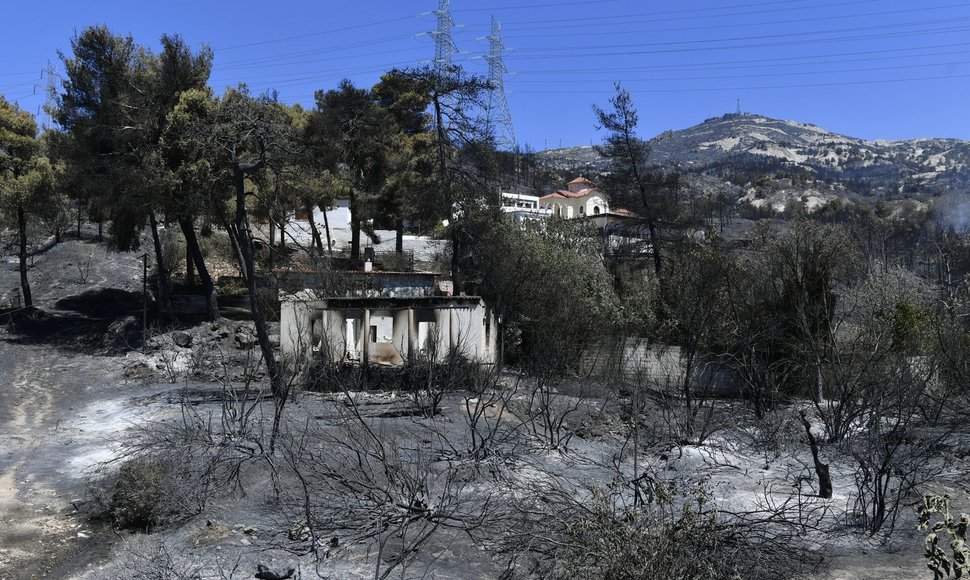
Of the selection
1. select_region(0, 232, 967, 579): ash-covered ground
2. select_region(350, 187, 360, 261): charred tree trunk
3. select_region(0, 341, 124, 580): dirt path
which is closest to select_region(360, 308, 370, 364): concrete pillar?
select_region(0, 232, 967, 579): ash-covered ground

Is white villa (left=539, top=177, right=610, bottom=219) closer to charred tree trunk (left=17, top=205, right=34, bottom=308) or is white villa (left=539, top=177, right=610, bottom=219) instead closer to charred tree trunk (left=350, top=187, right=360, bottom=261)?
charred tree trunk (left=350, top=187, right=360, bottom=261)

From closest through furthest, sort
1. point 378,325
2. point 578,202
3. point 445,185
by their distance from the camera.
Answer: point 378,325 < point 445,185 < point 578,202

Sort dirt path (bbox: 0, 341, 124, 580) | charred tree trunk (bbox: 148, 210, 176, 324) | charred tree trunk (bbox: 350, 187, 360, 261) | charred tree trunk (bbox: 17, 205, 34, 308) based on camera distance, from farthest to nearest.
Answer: charred tree trunk (bbox: 350, 187, 360, 261)
charred tree trunk (bbox: 17, 205, 34, 308)
charred tree trunk (bbox: 148, 210, 176, 324)
dirt path (bbox: 0, 341, 124, 580)

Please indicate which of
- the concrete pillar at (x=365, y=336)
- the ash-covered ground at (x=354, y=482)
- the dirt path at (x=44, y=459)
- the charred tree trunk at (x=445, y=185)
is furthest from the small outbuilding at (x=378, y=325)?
the dirt path at (x=44, y=459)

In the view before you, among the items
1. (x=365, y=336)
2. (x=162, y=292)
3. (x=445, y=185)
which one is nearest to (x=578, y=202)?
(x=445, y=185)

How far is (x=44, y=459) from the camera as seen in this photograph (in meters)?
15.0

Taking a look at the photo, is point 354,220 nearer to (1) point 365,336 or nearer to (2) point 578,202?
(1) point 365,336

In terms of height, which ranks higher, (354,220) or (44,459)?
(354,220)

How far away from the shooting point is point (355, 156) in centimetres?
3519

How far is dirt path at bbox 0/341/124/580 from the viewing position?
10.8m

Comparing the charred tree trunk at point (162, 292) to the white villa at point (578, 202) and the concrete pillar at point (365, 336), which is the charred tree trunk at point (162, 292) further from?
the white villa at point (578, 202)

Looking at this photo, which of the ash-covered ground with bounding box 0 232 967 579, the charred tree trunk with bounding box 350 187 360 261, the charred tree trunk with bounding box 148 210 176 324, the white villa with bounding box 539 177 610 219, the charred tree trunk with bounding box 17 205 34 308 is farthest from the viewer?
the white villa with bounding box 539 177 610 219

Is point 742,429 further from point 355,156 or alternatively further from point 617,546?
point 355,156

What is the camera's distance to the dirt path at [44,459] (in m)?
10.8
